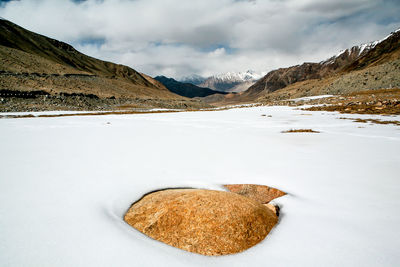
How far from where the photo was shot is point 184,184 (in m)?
5.25

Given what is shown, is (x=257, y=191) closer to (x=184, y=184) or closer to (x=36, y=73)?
(x=184, y=184)

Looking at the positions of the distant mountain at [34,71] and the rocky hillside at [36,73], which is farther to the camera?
the distant mountain at [34,71]

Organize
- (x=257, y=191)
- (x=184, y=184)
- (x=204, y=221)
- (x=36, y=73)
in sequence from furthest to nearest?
(x=36, y=73) < (x=184, y=184) < (x=257, y=191) < (x=204, y=221)

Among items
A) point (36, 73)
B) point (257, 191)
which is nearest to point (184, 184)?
point (257, 191)

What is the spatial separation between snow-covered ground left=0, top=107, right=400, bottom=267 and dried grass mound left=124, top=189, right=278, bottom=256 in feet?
0.57

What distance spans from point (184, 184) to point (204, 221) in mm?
1939

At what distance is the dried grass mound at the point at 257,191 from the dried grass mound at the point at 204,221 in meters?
1.03

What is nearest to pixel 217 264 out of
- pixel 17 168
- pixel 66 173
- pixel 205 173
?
pixel 205 173

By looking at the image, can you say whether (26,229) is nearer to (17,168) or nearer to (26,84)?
(17,168)

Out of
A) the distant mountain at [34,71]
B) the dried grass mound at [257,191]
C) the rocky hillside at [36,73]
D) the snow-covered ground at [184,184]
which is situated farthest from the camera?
the distant mountain at [34,71]

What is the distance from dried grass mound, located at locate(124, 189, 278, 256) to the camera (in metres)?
3.04

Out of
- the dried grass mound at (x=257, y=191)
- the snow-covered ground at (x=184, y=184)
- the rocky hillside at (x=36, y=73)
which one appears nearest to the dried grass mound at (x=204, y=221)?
the snow-covered ground at (x=184, y=184)

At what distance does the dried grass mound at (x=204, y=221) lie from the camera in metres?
3.04

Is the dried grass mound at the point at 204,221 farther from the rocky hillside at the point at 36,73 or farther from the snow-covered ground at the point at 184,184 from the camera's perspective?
the rocky hillside at the point at 36,73
